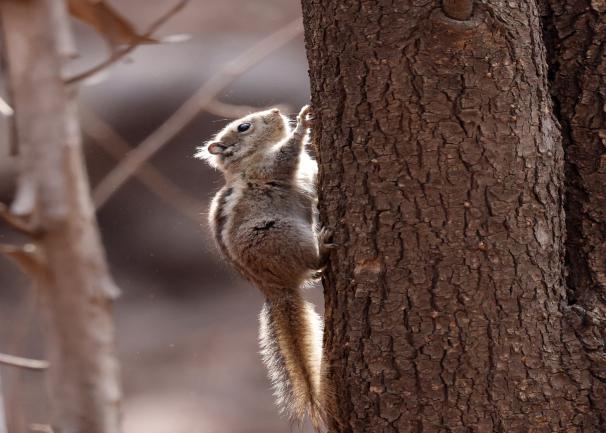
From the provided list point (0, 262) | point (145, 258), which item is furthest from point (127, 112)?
point (0, 262)

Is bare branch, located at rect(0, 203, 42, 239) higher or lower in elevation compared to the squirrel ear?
lower

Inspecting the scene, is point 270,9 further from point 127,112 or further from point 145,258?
point 145,258

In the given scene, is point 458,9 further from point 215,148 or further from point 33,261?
point 215,148

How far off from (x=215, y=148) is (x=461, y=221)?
1.86m

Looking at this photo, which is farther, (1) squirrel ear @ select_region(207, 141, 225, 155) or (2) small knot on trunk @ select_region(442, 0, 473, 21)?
(1) squirrel ear @ select_region(207, 141, 225, 155)

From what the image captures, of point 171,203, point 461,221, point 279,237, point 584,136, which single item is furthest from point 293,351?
point 171,203

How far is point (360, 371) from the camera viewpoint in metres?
2.50

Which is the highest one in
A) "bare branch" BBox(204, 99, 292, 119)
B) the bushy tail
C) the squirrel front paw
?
"bare branch" BBox(204, 99, 292, 119)

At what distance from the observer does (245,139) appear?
13.1 ft

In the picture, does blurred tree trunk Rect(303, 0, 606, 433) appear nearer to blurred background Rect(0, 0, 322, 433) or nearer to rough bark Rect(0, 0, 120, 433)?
rough bark Rect(0, 0, 120, 433)

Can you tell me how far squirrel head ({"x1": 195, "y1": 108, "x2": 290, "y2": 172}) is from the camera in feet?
12.9

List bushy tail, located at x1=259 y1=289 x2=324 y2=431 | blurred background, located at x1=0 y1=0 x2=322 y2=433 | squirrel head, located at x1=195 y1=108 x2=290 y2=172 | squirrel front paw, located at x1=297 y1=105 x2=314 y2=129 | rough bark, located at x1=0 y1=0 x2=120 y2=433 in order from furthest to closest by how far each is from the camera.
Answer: blurred background, located at x1=0 y1=0 x2=322 y2=433 < squirrel head, located at x1=195 y1=108 x2=290 y2=172 < squirrel front paw, located at x1=297 y1=105 x2=314 y2=129 < bushy tail, located at x1=259 y1=289 x2=324 y2=431 < rough bark, located at x1=0 y1=0 x2=120 y2=433

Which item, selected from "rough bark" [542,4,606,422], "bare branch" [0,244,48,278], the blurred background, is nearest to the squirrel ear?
"rough bark" [542,4,606,422]

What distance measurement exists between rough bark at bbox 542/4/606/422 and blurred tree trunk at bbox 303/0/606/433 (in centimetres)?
14
